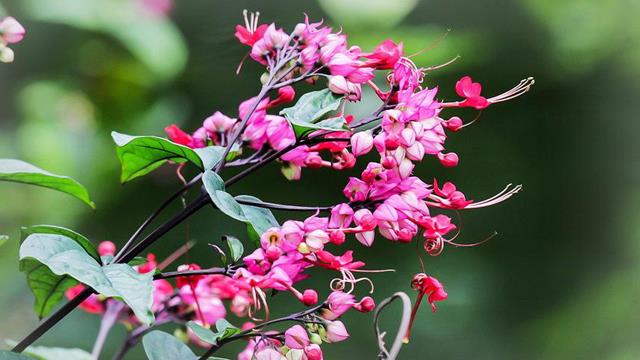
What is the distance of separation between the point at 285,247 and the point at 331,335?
0.16 ft

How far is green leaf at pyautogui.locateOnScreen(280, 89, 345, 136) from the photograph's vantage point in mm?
367

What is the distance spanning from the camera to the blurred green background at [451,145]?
1067 millimetres

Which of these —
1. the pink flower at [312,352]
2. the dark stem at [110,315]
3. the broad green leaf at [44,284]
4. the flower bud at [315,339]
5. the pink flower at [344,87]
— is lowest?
the dark stem at [110,315]

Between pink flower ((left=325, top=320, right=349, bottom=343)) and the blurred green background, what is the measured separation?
2.14 ft

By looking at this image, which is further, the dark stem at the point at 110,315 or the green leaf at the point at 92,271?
the dark stem at the point at 110,315

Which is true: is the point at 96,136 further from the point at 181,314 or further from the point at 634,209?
the point at 634,209

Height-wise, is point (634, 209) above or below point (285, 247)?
above

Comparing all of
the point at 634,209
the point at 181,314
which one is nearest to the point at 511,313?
the point at 634,209

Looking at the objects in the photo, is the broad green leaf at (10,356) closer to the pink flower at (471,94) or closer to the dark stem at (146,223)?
the dark stem at (146,223)

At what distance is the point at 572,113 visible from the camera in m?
1.32

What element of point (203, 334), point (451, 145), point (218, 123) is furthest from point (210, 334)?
point (451, 145)

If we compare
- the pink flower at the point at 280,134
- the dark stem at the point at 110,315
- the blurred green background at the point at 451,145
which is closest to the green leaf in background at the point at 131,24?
the blurred green background at the point at 451,145

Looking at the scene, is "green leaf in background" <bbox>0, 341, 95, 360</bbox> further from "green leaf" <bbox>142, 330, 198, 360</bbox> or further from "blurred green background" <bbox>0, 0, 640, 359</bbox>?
"blurred green background" <bbox>0, 0, 640, 359</bbox>

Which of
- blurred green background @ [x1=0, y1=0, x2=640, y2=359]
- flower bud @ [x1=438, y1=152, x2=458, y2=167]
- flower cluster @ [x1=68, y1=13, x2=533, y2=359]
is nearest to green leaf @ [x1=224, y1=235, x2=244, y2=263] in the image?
flower cluster @ [x1=68, y1=13, x2=533, y2=359]
